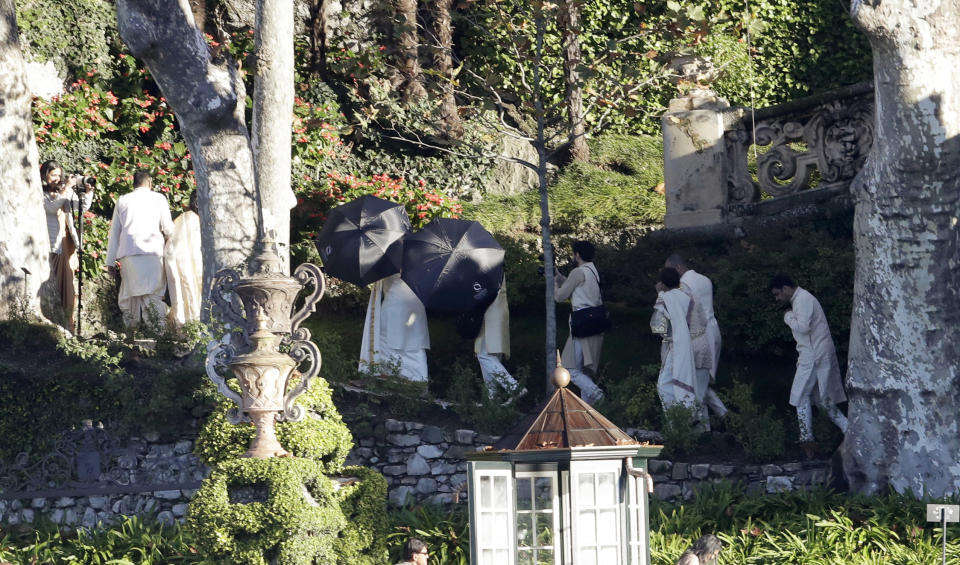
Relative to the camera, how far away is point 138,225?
14.9m

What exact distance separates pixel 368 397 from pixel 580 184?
27.0ft

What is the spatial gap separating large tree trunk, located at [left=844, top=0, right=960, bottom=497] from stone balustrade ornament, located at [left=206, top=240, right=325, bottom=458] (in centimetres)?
473

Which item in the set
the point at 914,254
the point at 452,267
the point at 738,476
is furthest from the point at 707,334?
the point at 452,267

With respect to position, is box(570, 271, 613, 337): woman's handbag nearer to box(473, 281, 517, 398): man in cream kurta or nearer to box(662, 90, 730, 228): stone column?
box(473, 281, 517, 398): man in cream kurta

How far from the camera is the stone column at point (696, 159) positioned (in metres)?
16.0

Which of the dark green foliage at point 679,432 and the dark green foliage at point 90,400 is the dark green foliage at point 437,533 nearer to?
the dark green foliage at point 679,432

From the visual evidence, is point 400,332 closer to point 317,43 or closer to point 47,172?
point 47,172

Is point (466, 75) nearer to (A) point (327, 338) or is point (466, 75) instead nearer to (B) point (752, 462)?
(A) point (327, 338)

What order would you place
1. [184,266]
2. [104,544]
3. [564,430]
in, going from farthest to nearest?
[184,266], [104,544], [564,430]

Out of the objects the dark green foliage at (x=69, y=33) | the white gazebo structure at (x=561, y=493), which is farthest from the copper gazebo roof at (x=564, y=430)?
the dark green foliage at (x=69, y=33)

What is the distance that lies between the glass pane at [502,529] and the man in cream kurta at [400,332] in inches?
179

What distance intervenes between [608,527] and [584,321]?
15.2ft

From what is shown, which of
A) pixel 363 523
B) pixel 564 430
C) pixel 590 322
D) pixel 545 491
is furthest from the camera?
pixel 590 322

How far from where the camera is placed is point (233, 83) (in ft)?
44.9
